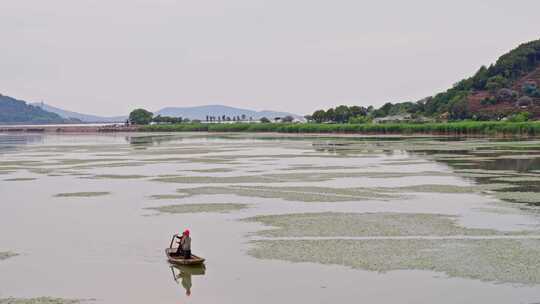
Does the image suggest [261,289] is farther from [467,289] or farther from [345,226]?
[345,226]

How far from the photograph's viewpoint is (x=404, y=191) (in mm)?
37125

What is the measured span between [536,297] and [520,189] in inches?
801

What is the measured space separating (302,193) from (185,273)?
1719 centimetres

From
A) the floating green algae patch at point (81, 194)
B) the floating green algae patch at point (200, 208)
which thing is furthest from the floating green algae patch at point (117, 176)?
the floating green algae patch at point (200, 208)

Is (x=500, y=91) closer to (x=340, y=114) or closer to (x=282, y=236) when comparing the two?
(x=340, y=114)

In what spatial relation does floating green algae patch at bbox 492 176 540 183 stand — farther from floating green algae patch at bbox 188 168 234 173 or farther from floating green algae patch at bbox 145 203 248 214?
floating green algae patch at bbox 188 168 234 173

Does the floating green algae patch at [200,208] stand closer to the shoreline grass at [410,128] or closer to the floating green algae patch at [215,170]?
the floating green algae patch at [215,170]

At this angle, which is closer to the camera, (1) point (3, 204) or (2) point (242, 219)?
(2) point (242, 219)

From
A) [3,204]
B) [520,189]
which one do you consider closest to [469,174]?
[520,189]

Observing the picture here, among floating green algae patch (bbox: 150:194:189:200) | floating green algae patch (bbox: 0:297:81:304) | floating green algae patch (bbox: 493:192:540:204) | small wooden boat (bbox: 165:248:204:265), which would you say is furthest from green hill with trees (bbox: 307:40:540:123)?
floating green algae patch (bbox: 0:297:81:304)

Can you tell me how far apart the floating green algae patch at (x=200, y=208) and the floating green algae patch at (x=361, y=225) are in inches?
117

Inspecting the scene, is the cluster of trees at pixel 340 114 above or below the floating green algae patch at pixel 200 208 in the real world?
above

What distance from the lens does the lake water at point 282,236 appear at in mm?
18578

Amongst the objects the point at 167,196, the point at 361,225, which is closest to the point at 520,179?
the point at 361,225
